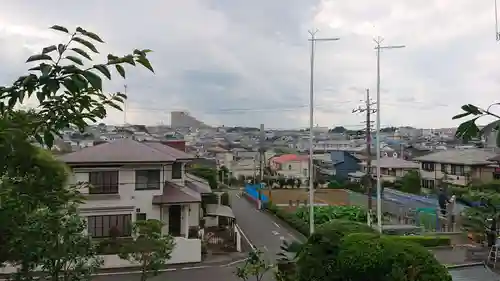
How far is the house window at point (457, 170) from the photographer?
1268 inches

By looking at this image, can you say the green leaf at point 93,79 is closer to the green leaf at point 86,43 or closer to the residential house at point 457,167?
the green leaf at point 86,43

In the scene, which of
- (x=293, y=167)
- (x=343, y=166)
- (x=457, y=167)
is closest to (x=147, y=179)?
(x=457, y=167)

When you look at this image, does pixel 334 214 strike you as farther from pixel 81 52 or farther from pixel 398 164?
pixel 81 52

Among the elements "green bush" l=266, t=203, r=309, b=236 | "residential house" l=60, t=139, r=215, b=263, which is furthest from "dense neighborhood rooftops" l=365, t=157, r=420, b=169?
"residential house" l=60, t=139, r=215, b=263

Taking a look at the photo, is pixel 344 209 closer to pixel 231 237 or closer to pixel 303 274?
pixel 231 237

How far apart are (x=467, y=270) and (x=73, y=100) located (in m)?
8.22

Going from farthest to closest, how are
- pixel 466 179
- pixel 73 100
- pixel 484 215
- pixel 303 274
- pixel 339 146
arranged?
1. pixel 339 146
2. pixel 466 179
3. pixel 484 215
4. pixel 303 274
5. pixel 73 100

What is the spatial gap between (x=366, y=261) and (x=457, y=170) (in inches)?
1212

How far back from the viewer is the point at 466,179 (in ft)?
104

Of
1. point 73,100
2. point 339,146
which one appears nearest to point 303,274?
point 73,100

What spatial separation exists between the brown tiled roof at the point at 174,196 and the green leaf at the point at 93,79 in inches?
615

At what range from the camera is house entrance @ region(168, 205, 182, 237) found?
17562 millimetres

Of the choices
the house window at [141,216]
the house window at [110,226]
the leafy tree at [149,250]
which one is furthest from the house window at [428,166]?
the leafy tree at [149,250]

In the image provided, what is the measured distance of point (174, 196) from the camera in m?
17.0
